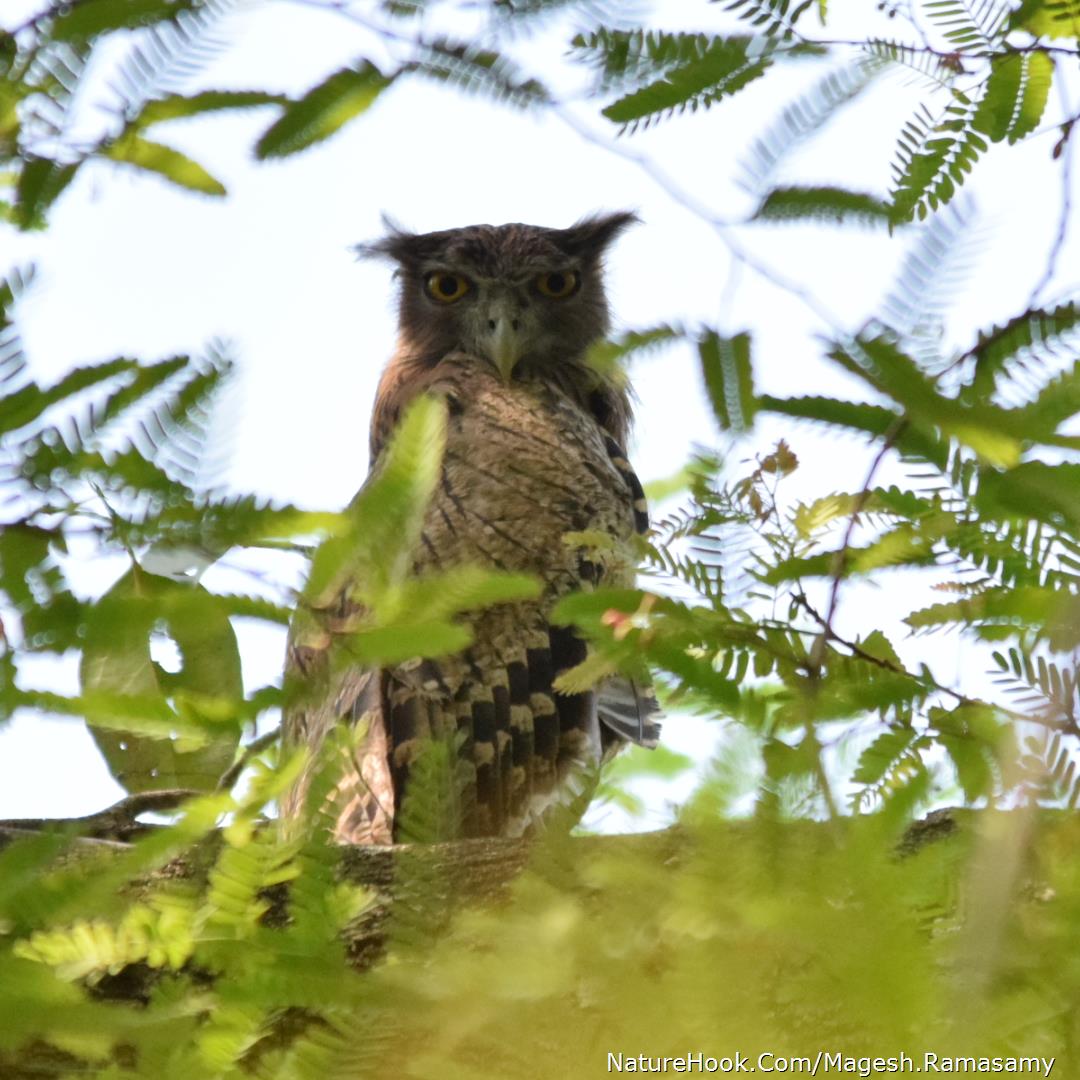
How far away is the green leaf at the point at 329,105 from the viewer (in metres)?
1.98

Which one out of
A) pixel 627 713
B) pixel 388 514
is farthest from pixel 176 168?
pixel 627 713

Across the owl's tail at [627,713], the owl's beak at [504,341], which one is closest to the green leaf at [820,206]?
the owl's tail at [627,713]

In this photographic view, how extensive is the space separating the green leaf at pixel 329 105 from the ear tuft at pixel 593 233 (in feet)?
8.94

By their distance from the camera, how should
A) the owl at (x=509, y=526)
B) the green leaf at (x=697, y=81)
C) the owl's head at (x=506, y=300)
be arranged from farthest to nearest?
1. the owl's head at (x=506, y=300)
2. the owl at (x=509, y=526)
3. the green leaf at (x=697, y=81)

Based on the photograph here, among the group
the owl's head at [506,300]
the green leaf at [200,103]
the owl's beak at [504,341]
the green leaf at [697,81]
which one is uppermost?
the owl's head at [506,300]

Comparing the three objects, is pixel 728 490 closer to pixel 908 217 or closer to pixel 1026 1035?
pixel 908 217

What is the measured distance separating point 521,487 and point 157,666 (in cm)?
222

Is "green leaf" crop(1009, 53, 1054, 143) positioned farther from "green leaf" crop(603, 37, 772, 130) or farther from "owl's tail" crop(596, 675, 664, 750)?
"owl's tail" crop(596, 675, 664, 750)

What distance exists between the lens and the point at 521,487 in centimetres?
365

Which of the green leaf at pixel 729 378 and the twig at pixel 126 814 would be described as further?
the twig at pixel 126 814

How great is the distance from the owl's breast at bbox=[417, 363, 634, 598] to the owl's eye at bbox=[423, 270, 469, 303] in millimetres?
500

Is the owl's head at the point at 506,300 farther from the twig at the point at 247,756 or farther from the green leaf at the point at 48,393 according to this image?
the green leaf at the point at 48,393

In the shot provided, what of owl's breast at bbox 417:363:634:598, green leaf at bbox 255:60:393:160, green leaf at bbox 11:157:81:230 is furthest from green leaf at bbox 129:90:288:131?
owl's breast at bbox 417:363:634:598

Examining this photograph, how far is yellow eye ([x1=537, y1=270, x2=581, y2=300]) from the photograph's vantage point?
4.49 m
